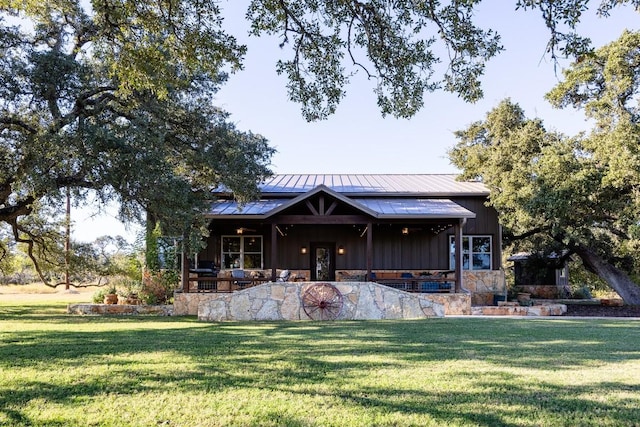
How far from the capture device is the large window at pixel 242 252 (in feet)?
58.4

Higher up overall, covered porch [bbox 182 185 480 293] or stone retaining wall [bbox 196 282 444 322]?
covered porch [bbox 182 185 480 293]

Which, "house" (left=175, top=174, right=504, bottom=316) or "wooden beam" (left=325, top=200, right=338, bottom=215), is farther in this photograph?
"house" (left=175, top=174, right=504, bottom=316)

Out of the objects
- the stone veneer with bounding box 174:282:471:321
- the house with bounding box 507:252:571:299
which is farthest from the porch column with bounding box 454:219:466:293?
the house with bounding box 507:252:571:299

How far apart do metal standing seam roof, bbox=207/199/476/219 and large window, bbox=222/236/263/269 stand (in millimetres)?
1829

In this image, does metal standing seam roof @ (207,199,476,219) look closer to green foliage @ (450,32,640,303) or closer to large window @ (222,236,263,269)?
large window @ (222,236,263,269)

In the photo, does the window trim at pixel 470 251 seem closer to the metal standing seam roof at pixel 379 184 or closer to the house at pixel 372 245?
the house at pixel 372 245

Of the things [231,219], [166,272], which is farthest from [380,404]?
[166,272]

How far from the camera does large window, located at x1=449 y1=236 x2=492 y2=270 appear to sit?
18.1m

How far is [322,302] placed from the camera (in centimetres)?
1228

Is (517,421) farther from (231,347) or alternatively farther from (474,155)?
(474,155)

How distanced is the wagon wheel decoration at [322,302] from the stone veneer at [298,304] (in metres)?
0.13

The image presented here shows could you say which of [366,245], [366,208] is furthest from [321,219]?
[366,245]

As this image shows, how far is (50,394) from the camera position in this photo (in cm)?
448

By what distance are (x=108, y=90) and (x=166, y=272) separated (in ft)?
20.9
